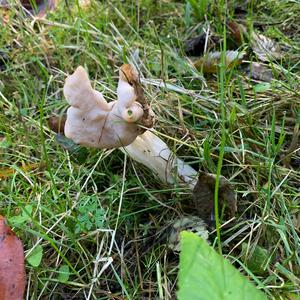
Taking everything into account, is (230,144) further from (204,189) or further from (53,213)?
(53,213)

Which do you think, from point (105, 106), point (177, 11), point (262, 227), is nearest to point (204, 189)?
point (262, 227)

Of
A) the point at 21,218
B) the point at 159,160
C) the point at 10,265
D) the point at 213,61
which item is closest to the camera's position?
the point at 10,265

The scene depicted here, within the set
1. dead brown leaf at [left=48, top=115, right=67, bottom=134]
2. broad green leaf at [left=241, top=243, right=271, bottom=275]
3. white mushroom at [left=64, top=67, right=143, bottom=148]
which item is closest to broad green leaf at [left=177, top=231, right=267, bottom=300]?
broad green leaf at [left=241, top=243, right=271, bottom=275]

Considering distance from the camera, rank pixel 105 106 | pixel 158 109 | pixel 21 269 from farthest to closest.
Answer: pixel 158 109
pixel 105 106
pixel 21 269

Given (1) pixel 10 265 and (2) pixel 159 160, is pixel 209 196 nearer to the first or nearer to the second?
(2) pixel 159 160

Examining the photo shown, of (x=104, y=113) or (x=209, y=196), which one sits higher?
(x=104, y=113)

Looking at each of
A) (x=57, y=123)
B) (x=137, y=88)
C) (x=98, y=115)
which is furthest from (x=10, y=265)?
(x=57, y=123)

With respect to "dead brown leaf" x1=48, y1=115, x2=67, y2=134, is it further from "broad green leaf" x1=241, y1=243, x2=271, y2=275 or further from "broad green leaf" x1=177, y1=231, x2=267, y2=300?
"broad green leaf" x1=177, y1=231, x2=267, y2=300
